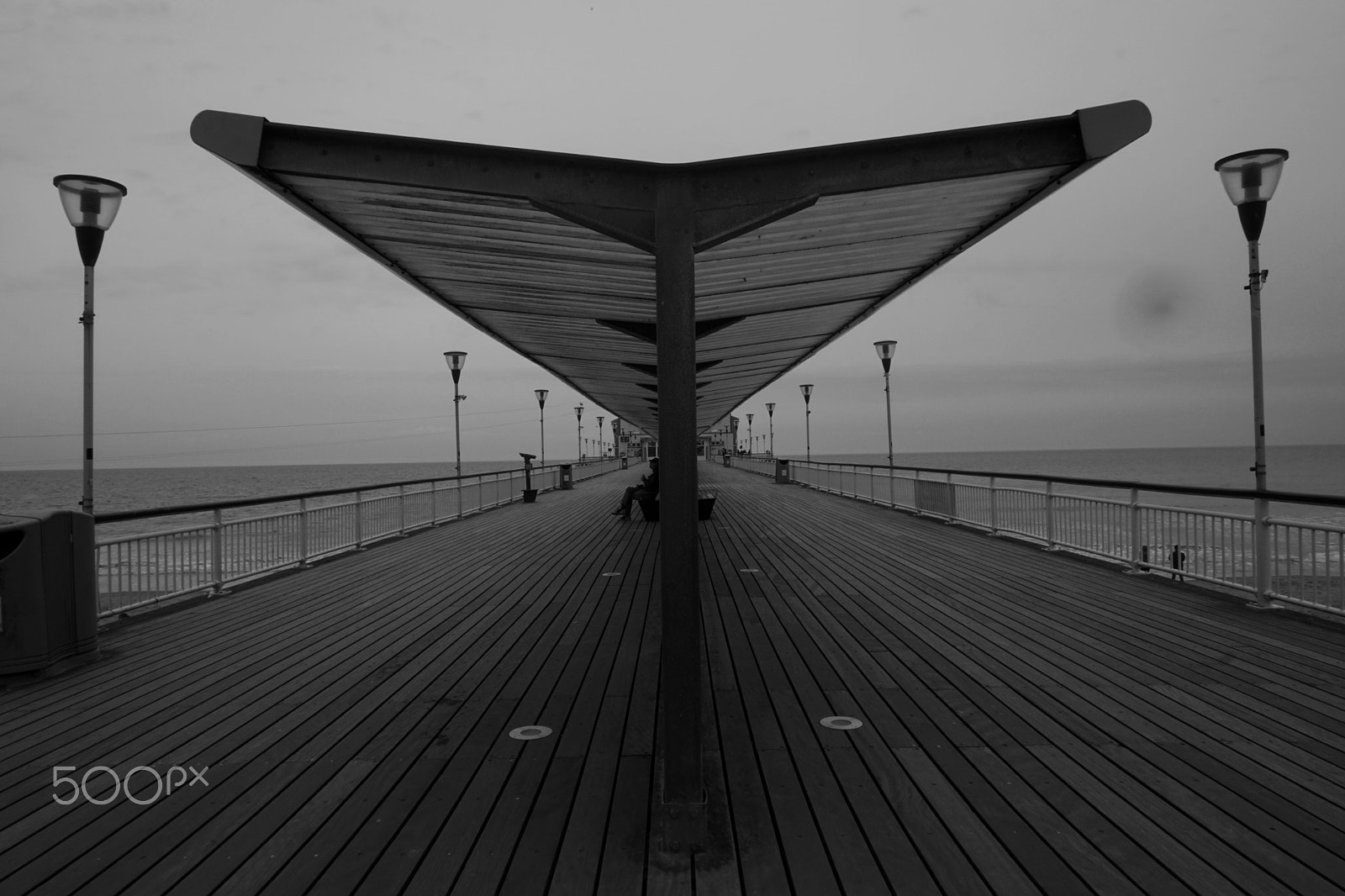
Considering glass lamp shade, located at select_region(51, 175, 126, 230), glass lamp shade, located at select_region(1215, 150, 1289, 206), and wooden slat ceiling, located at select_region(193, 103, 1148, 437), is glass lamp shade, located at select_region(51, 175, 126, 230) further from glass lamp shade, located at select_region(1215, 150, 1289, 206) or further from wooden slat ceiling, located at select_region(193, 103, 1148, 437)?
glass lamp shade, located at select_region(1215, 150, 1289, 206)

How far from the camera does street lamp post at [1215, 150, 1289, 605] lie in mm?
6230

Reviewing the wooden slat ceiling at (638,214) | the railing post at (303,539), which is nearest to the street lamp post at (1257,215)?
the wooden slat ceiling at (638,214)

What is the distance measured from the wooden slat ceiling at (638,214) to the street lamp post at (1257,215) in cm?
223

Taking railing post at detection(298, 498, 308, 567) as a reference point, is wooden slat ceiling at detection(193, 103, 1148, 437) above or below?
above

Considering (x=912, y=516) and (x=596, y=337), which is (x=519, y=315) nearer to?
(x=596, y=337)

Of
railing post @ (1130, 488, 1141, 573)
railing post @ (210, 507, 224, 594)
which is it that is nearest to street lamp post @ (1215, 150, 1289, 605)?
railing post @ (1130, 488, 1141, 573)

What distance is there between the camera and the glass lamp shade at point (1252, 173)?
6.19 m

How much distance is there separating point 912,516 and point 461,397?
9.83m

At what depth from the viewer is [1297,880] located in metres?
2.45

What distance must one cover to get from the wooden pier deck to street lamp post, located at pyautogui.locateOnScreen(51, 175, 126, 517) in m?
2.13

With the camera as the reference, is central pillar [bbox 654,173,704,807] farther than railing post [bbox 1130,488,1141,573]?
No

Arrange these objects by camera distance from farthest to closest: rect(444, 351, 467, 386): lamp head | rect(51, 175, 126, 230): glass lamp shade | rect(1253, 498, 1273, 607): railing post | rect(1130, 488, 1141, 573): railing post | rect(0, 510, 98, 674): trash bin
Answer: rect(444, 351, 467, 386): lamp head, rect(1130, 488, 1141, 573): railing post, rect(1253, 498, 1273, 607): railing post, rect(51, 175, 126, 230): glass lamp shade, rect(0, 510, 98, 674): trash bin

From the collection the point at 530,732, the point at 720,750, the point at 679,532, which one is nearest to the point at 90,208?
→ the point at 530,732

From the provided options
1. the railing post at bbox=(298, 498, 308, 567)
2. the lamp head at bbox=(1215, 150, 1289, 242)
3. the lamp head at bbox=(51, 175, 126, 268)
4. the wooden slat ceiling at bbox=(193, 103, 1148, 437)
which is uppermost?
the lamp head at bbox=(1215, 150, 1289, 242)
